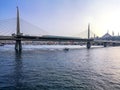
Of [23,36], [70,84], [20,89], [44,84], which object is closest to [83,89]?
[70,84]

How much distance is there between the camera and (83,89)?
21422 millimetres

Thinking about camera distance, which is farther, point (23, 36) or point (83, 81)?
point (23, 36)

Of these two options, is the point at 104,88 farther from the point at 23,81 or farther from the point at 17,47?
the point at 17,47

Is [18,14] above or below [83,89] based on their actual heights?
above

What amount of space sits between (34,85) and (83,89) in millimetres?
6384

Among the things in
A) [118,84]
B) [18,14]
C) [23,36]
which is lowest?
[118,84]

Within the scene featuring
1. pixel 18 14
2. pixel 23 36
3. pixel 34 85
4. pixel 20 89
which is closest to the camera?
pixel 20 89

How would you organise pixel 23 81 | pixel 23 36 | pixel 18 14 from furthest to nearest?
pixel 18 14 < pixel 23 36 < pixel 23 81

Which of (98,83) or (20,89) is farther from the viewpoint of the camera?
(98,83)

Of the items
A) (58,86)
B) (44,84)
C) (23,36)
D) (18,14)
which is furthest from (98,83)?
(18,14)

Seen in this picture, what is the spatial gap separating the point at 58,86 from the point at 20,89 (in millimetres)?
4776

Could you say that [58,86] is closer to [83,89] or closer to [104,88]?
[83,89]

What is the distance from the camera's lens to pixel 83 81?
25359 mm

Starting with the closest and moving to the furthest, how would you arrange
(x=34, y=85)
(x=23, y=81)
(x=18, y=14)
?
(x=34, y=85), (x=23, y=81), (x=18, y=14)
